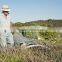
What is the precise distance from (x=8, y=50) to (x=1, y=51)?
0.16 m

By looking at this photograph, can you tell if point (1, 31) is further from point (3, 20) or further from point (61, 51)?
point (61, 51)

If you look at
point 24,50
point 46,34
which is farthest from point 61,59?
point 46,34

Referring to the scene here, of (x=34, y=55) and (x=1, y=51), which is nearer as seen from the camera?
(x=34, y=55)

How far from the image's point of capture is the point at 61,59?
313 inches

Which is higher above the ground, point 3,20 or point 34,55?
point 3,20

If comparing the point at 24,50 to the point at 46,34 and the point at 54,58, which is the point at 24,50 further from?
the point at 46,34

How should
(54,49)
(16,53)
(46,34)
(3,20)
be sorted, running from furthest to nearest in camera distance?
(46,34) < (3,20) < (54,49) < (16,53)

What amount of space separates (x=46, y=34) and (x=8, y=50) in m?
6.75

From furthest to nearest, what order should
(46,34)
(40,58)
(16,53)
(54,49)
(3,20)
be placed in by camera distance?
(46,34) < (3,20) < (54,49) < (16,53) < (40,58)

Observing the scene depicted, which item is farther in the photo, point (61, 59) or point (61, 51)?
point (61, 51)

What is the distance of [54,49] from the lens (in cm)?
902

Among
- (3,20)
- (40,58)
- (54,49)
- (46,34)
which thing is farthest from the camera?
(46,34)

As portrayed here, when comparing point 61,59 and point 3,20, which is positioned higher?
point 3,20

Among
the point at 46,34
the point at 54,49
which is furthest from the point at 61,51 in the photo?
the point at 46,34
